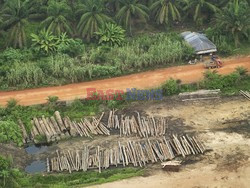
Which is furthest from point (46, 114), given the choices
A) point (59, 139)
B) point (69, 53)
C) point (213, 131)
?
point (213, 131)

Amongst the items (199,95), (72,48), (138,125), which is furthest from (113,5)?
(138,125)

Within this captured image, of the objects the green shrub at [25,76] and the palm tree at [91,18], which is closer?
the green shrub at [25,76]

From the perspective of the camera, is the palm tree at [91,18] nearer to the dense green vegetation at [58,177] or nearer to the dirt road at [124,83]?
the dirt road at [124,83]

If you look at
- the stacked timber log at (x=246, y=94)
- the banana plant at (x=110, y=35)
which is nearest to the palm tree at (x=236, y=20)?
the stacked timber log at (x=246, y=94)

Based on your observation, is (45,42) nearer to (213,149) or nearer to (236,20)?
(236,20)

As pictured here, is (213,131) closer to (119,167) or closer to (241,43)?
(119,167)

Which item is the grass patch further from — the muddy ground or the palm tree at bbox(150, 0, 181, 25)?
the palm tree at bbox(150, 0, 181, 25)
